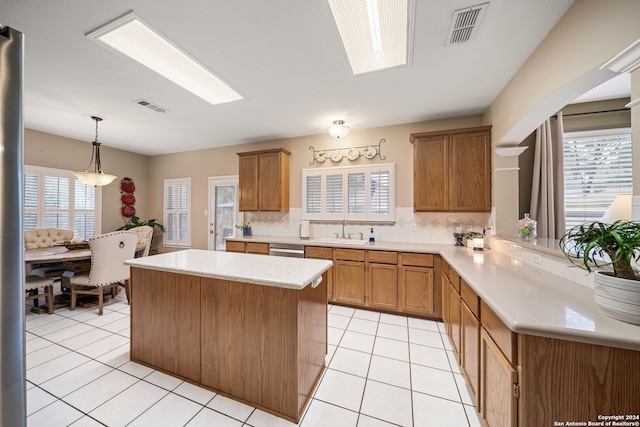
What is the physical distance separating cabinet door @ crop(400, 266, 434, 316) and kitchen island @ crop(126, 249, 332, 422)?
56.9 inches

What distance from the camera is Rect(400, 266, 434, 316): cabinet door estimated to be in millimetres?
2920

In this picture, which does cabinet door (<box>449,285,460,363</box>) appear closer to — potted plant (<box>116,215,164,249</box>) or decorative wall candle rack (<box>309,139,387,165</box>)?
decorative wall candle rack (<box>309,139,387,165</box>)

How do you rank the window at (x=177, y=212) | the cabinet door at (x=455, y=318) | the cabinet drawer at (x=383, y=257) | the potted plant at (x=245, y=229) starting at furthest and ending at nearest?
the window at (x=177, y=212)
the potted plant at (x=245, y=229)
the cabinet drawer at (x=383, y=257)
the cabinet door at (x=455, y=318)

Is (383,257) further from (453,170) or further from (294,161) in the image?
(294,161)

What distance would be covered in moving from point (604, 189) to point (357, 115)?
3.28 m

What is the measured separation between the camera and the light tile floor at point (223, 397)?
153 centimetres

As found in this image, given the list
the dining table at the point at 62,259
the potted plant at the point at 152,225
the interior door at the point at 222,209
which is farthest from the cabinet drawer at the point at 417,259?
the potted plant at the point at 152,225

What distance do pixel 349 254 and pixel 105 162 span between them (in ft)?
18.3

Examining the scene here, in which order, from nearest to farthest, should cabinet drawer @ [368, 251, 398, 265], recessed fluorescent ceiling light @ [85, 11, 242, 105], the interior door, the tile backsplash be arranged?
recessed fluorescent ceiling light @ [85, 11, 242, 105] < cabinet drawer @ [368, 251, 398, 265] < the tile backsplash < the interior door

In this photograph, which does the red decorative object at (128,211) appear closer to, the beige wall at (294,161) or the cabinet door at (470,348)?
the beige wall at (294,161)

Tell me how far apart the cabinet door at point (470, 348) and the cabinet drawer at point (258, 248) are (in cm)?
280

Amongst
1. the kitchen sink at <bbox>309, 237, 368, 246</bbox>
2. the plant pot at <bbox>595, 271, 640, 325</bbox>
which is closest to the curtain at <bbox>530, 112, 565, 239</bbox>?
the kitchen sink at <bbox>309, 237, 368, 246</bbox>

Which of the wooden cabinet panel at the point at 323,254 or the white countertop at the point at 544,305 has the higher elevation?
the white countertop at the point at 544,305

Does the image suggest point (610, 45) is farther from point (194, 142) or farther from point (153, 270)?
point (194, 142)
